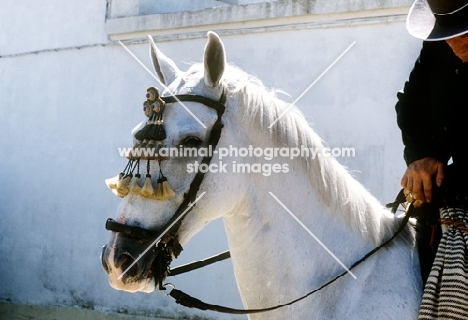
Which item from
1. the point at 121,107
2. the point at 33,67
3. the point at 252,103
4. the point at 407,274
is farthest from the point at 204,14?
the point at 407,274

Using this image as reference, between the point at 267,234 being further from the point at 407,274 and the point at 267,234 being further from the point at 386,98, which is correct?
the point at 386,98

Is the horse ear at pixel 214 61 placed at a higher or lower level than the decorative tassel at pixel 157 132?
higher

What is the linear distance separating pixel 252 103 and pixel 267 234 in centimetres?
59

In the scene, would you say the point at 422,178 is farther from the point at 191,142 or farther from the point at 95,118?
the point at 95,118

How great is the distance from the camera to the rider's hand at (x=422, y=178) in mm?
2730

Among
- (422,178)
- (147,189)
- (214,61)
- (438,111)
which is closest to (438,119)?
(438,111)

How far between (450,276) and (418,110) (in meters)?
0.83

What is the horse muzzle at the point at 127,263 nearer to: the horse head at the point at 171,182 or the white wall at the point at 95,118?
the horse head at the point at 171,182

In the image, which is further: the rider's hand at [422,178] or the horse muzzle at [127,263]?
the rider's hand at [422,178]

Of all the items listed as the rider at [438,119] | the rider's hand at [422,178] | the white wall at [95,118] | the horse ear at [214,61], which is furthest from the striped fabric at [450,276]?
the white wall at [95,118]

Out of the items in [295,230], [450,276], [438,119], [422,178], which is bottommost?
[450,276]

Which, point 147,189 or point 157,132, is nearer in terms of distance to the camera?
point 147,189

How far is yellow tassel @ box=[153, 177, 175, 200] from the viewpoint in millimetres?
2553

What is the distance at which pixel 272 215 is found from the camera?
271cm
